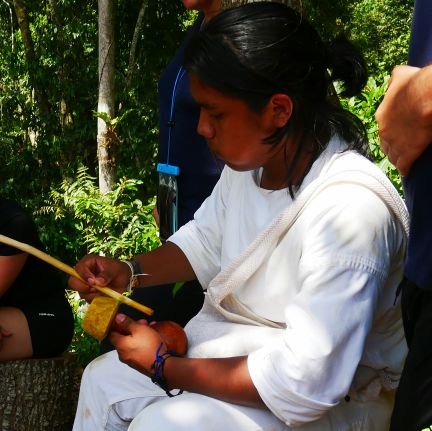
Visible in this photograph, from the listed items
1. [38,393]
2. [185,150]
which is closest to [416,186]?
[185,150]

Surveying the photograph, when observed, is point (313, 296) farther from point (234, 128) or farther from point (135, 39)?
point (135, 39)

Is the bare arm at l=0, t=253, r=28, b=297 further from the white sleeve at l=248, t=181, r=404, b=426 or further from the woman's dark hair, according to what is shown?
the white sleeve at l=248, t=181, r=404, b=426

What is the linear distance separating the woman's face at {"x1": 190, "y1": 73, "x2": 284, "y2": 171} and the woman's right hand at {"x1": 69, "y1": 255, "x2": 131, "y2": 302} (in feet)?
1.97

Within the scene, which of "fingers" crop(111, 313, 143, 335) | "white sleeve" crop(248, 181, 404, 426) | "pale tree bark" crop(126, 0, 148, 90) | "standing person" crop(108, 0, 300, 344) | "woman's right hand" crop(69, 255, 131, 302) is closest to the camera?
"white sleeve" crop(248, 181, 404, 426)

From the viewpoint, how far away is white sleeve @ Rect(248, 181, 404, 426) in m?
1.72

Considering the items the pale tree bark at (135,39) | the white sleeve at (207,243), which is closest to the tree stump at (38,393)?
the white sleeve at (207,243)

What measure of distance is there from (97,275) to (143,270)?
18 cm

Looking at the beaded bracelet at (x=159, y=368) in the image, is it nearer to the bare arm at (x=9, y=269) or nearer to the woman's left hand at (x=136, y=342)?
the woman's left hand at (x=136, y=342)

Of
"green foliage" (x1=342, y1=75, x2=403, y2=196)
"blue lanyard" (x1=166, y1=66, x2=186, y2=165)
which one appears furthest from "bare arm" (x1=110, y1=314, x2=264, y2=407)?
"green foliage" (x1=342, y1=75, x2=403, y2=196)

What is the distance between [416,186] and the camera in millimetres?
1558

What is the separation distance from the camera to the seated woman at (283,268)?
5.75 feet

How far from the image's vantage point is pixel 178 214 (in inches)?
124

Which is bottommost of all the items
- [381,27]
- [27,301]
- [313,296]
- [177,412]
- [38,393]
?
[381,27]

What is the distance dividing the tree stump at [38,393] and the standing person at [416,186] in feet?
7.21
